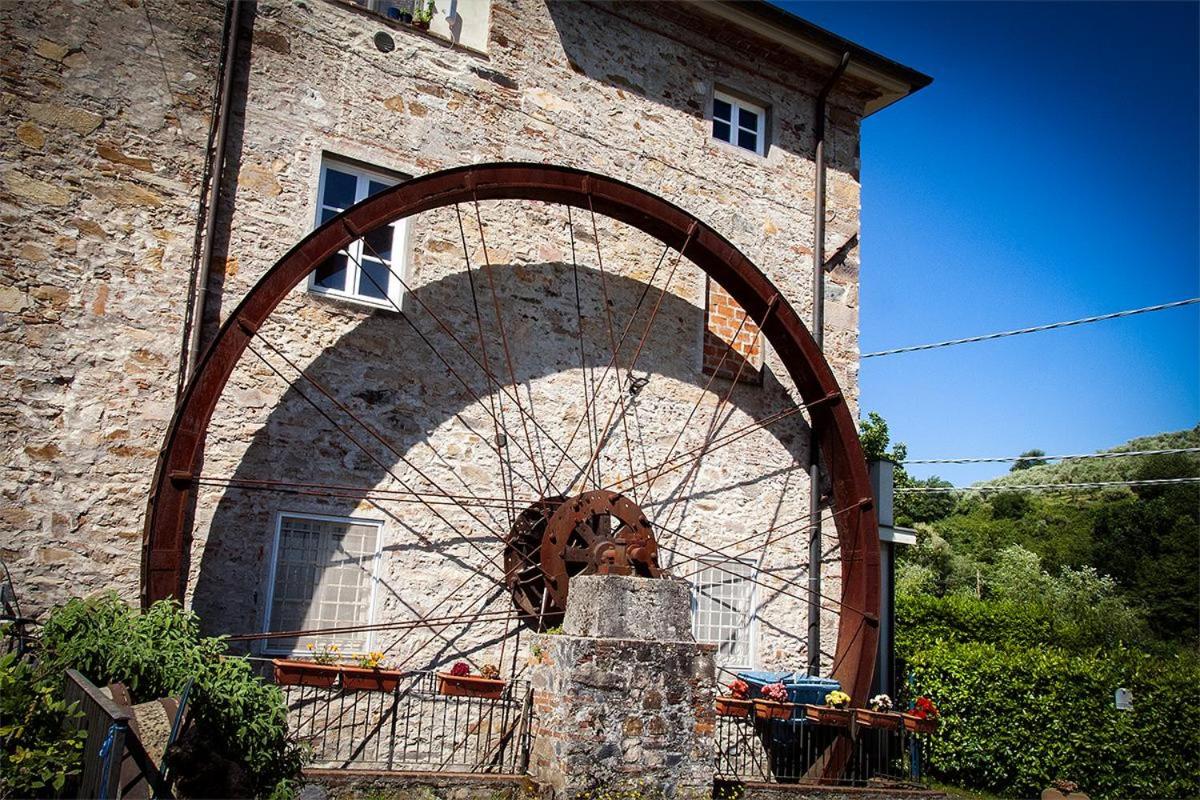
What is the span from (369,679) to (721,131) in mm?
6363

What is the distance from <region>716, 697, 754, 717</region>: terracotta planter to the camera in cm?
762

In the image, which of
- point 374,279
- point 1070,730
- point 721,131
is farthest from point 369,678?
point 1070,730

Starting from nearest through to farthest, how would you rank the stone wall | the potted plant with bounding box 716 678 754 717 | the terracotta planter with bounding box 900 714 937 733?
1. the stone wall
2. the potted plant with bounding box 716 678 754 717
3. the terracotta planter with bounding box 900 714 937 733

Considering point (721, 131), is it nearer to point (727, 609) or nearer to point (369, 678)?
point (727, 609)

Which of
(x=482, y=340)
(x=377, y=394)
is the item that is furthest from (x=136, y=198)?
(x=482, y=340)

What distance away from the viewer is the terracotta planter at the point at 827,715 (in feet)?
26.1

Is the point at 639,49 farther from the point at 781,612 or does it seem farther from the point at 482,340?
the point at 781,612

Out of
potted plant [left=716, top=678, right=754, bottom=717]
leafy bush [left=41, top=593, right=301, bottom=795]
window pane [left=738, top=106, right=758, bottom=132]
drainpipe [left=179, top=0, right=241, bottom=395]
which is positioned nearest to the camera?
leafy bush [left=41, top=593, right=301, bottom=795]

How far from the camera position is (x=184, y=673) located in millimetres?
5203

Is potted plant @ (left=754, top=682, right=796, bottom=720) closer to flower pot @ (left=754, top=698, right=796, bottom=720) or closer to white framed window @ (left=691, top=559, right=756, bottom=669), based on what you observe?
flower pot @ (left=754, top=698, right=796, bottom=720)

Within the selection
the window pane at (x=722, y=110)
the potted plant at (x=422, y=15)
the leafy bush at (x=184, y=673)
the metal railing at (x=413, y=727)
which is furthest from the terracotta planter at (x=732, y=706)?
the potted plant at (x=422, y=15)

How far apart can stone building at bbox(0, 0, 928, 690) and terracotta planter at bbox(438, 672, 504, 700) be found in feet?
1.39

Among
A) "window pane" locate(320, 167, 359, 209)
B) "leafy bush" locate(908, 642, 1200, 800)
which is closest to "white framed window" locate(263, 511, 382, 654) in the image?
"window pane" locate(320, 167, 359, 209)

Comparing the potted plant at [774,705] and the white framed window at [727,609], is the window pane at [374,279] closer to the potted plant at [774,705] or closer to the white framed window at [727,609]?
the white framed window at [727,609]
